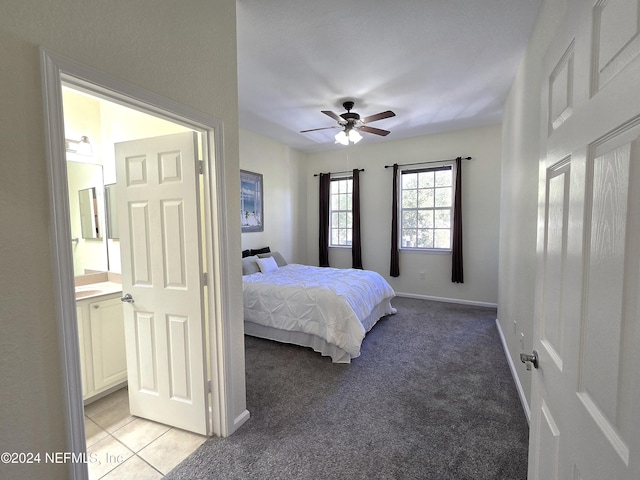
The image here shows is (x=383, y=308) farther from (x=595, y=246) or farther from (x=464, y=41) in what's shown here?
(x=595, y=246)

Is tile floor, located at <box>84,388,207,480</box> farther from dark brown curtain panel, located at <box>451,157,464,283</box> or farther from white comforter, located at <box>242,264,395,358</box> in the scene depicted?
dark brown curtain panel, located at <box>451,157,464,283</box>

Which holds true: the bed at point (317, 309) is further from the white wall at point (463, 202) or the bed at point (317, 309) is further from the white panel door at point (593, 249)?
the white panel door at point (593, 249)

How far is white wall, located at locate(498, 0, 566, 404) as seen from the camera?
2008mm

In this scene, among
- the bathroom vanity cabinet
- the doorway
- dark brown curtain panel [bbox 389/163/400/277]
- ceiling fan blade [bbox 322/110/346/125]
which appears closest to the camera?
the doorway

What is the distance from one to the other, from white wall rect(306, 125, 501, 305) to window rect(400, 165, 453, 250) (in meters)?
0.21

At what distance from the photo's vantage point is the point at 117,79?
1.25 m

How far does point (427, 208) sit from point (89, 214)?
15.5ft

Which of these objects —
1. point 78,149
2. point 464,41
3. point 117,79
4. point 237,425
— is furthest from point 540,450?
point 78,149

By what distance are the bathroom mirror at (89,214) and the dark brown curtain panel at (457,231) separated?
475 centimetres

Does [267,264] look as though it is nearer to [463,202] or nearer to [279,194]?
[279,194]

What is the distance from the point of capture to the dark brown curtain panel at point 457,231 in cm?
468

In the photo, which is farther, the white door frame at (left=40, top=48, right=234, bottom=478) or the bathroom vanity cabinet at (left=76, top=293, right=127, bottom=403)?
the bathroom vanity cabinet at (left=76, top=293, right=127, bottom=403)

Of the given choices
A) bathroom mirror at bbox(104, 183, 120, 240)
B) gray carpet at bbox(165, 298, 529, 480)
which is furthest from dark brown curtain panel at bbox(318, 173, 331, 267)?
bathroom mirror at bbox(104, 183, 120, 240)

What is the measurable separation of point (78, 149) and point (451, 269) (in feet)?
16.7
